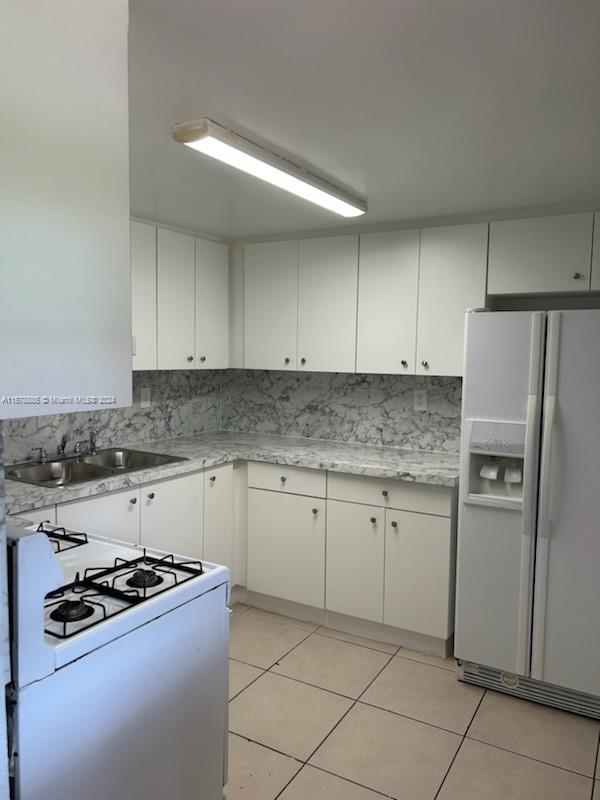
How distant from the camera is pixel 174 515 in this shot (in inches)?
127

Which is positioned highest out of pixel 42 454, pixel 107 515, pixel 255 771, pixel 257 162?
pixel 257 162

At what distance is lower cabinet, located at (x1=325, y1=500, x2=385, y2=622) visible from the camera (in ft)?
10.6

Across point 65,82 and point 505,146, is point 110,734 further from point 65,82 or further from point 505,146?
point 505,146

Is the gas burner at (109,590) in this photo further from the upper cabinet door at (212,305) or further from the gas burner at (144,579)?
the upper cabinet door at (212,305)

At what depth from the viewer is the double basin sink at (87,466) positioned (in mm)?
3008

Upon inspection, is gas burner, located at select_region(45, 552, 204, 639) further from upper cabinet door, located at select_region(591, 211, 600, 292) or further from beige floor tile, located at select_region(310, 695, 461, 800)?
upper cabinet door, located at select_region(591, 211, 600, 292)

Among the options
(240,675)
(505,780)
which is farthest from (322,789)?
(240,675)

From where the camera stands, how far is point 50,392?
97 centimetres

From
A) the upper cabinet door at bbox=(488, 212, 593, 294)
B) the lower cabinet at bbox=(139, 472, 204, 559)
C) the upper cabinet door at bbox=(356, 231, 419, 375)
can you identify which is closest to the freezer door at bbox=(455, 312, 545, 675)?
the upper cabinet door at bbox=(488, 212, 593, 294)

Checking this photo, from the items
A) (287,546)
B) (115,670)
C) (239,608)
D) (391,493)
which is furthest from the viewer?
(239,608)

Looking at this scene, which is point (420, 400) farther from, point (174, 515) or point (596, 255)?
point (174, 515)

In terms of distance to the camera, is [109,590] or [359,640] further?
[359,640]

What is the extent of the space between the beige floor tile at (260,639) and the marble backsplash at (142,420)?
1.29 metres

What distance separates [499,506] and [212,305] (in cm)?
217
